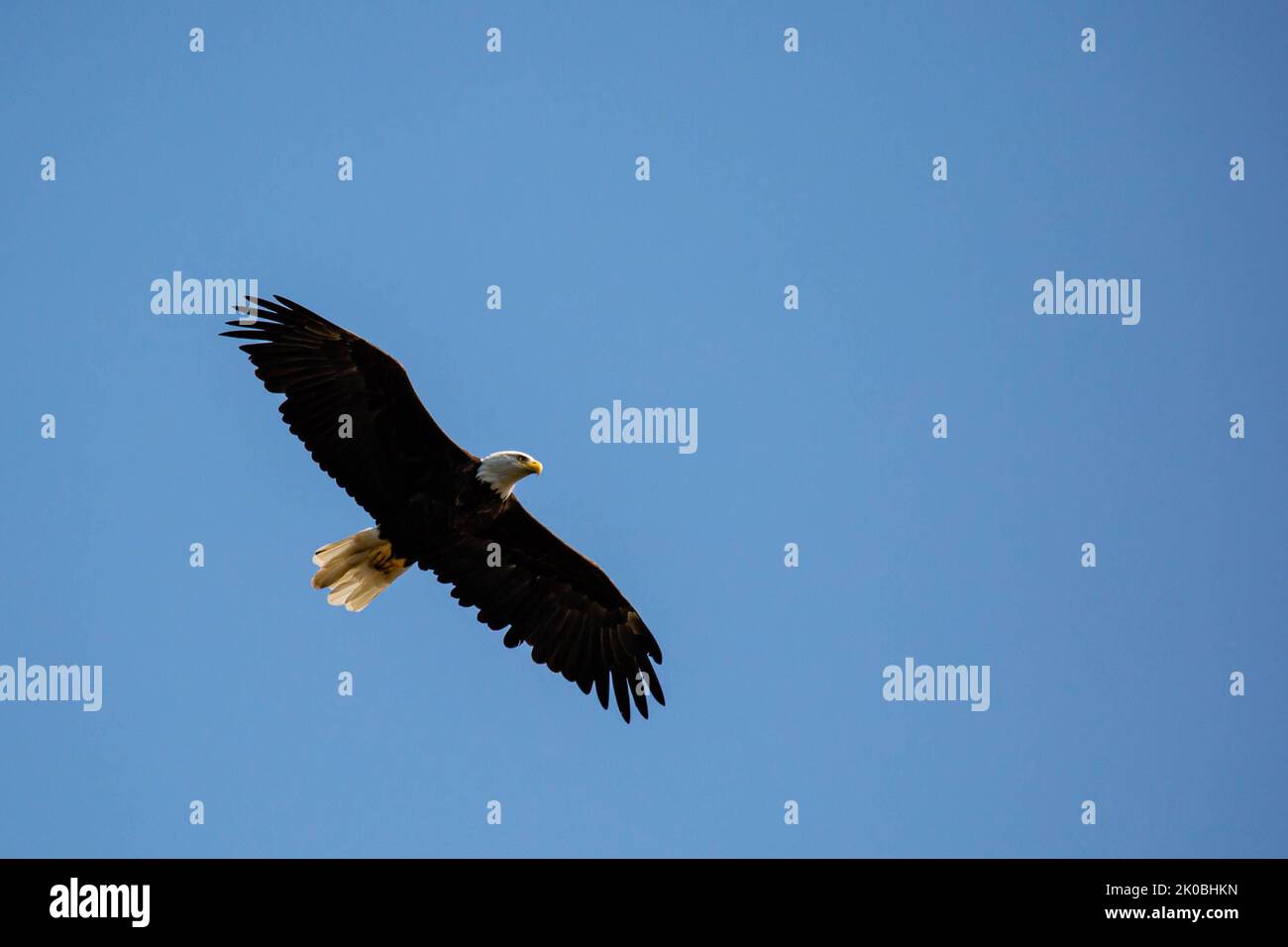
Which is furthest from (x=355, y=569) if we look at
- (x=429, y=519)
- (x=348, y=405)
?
(x=348, y=405)

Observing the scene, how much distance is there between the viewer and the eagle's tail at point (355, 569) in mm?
13172

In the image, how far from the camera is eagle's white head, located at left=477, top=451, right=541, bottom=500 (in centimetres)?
1244

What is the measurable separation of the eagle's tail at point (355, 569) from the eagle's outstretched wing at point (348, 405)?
0.60 metres

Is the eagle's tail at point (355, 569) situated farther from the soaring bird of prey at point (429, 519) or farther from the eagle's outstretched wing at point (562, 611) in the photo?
the eagle's outstretched wing at point (562, 611)

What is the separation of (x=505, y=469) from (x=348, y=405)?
1309 millimetres

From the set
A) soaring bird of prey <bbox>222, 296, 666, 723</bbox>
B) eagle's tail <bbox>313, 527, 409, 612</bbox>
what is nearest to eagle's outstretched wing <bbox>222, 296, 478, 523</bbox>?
soaring bird of prey <bbox>222, 296, 666, 723</bbox>

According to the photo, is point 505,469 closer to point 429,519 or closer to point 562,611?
point 429,519

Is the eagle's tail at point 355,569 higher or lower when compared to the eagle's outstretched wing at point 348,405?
lower

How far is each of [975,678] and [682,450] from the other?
4.30 meters

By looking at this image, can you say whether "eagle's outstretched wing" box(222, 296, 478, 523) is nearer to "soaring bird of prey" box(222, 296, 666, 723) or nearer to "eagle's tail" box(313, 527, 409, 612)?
"soaring bird of prey" box(222, 296, 666, 723)

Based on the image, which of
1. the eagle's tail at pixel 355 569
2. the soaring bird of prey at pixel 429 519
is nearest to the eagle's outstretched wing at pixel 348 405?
the soaring bird of prey at pixel 429 519

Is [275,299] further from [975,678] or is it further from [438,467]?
[975,678]

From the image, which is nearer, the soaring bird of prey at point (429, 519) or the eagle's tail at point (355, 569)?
the soaring bird of prey at point (429, 519)
